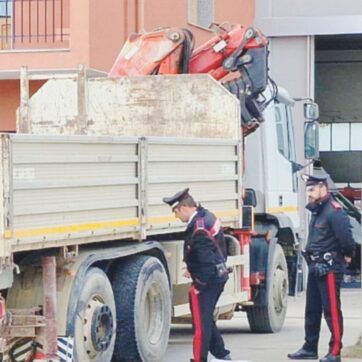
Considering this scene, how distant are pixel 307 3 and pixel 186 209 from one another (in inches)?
561

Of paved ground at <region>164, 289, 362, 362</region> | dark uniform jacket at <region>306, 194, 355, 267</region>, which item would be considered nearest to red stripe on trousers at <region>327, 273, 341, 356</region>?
dark uniform jacket at <region>306, 194, 355, 267</region>

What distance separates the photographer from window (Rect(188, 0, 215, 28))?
2276cm

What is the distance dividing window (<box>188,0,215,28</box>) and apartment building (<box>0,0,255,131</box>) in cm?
8

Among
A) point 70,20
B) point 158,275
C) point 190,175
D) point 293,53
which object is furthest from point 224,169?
point 293,53

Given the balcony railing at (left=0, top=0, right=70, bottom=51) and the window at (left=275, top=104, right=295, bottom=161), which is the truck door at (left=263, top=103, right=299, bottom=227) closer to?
the window at (left=275, top=104, right=295, bottom=161)

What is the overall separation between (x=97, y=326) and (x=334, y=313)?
2.78 meters

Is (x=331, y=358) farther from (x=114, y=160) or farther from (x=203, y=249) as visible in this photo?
(x=114, y=160)

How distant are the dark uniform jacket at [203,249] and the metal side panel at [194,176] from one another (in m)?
0.61

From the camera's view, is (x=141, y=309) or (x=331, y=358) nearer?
(x=141, y=309)

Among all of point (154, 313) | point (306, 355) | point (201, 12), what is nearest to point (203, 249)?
point (154, 313)

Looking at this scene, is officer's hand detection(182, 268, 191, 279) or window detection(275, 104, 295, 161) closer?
officer's hand detection(182, 268, 191, 279)

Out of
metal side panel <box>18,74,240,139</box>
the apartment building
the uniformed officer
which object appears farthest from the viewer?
the apartment building

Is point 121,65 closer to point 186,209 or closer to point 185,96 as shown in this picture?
point 185,96

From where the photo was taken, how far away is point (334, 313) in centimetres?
1191
